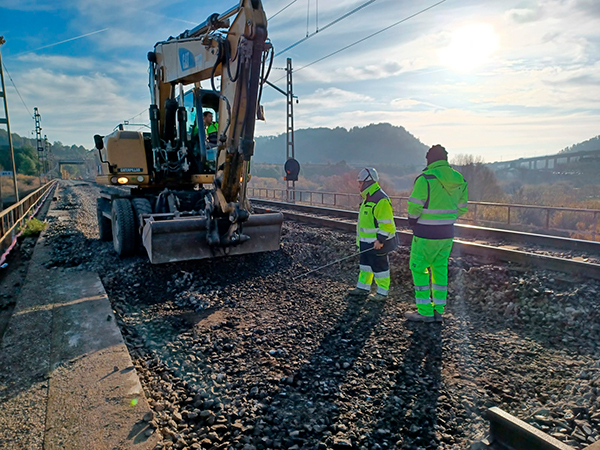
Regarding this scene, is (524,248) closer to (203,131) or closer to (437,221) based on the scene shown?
(437,221)

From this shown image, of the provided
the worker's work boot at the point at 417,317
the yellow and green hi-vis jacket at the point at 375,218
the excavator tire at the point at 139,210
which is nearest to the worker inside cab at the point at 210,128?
the excavator tire at the point at 139,210

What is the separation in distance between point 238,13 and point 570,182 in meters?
58.9

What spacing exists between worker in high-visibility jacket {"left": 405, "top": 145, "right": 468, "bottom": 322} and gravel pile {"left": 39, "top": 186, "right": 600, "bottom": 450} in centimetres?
29

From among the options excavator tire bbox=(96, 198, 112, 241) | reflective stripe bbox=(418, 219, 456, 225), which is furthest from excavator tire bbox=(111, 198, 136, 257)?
reflective stripe bbox=(418, 219, 456, 225)

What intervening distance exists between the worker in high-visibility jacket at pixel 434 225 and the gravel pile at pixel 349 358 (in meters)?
0.29

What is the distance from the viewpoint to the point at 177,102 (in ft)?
26.1

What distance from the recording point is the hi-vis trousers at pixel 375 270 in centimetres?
570

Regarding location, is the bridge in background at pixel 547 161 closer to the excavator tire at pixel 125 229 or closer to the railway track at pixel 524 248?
the railway track at pixel 524 248

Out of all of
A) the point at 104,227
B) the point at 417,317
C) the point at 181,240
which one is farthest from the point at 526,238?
the point at 104,227

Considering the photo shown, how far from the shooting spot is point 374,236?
225 inches

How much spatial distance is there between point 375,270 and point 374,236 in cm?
49

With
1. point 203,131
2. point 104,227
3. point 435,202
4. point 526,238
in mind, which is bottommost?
point 526,238

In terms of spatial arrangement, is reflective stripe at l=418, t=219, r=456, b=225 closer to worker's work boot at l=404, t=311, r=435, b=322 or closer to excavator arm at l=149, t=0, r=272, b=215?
worker's work boot at l=404, t=311, r=435, b=322

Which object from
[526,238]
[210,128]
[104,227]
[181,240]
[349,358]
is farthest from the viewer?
[104,227]
